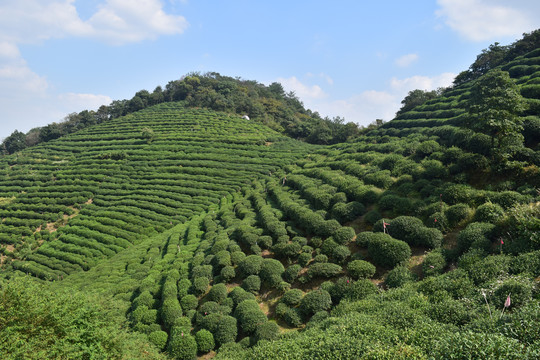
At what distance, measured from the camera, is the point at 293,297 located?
16.2 m

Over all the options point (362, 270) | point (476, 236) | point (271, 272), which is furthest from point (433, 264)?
point (271, 272)

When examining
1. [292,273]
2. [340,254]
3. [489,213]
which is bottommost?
[292,273]

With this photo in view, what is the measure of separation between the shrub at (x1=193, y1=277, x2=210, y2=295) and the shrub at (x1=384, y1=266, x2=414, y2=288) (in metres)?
10.4

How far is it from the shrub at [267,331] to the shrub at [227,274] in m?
4.59

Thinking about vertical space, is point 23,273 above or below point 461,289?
below

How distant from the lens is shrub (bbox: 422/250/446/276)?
13875 mm

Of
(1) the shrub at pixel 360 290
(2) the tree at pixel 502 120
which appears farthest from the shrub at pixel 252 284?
(2) the tree at pixel 502 120

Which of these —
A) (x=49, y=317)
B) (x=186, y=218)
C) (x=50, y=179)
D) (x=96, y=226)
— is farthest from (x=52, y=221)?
(x=49, y=317)

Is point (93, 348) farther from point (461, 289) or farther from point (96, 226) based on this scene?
point (96, 226)

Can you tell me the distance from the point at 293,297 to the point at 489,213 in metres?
10.4

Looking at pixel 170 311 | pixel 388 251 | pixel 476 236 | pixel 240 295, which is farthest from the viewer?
pixel 240 295

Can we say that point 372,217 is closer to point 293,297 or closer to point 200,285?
point 293,297

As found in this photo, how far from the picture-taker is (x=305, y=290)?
17.5 meters

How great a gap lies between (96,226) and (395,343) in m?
36.0
